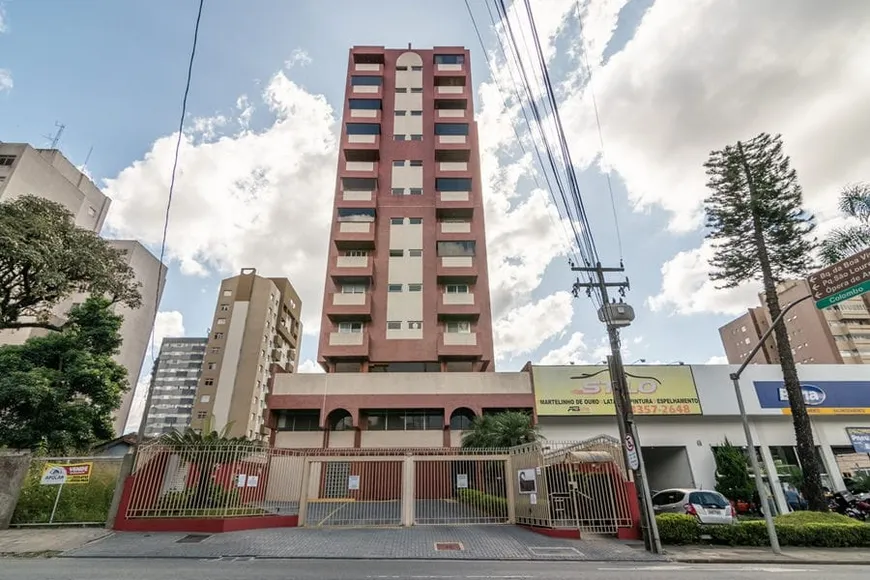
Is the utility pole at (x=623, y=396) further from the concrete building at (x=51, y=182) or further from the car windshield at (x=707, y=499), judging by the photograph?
the concrete building at (x=51, y=182)

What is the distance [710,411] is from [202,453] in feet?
86.7

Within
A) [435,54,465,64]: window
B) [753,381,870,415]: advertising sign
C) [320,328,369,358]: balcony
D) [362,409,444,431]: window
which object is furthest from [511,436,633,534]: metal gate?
[435,54,465,64]: window

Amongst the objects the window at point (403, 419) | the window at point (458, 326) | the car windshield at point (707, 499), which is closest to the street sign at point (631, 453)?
the car windshield at point (707, 499)

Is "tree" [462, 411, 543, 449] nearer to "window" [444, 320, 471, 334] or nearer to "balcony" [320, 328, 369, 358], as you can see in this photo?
"window" [444, 320, 471, 334]

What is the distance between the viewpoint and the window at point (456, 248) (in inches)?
1288

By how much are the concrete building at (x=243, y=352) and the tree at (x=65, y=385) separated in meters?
33.6

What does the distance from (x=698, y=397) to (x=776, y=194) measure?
39.5ft

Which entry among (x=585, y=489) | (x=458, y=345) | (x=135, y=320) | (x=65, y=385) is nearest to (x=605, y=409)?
(x=458, y=345)

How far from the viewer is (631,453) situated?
38.5 ft

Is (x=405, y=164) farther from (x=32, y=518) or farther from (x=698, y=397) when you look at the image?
(x=32, y=518)

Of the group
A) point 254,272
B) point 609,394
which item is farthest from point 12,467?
point 254,272

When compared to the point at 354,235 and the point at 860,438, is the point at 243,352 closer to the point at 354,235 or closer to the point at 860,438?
the point at 354,235

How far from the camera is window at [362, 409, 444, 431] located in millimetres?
26281

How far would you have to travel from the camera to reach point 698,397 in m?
24.8
